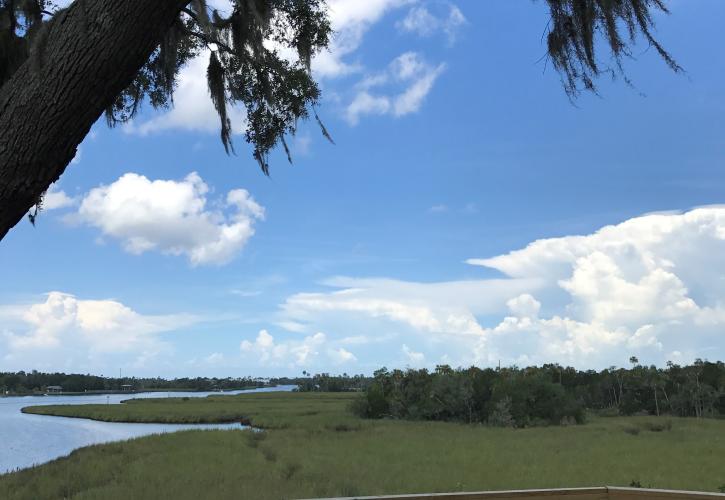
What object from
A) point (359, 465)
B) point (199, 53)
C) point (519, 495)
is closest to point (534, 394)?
point (359, 465)

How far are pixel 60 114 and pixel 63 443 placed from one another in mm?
47756

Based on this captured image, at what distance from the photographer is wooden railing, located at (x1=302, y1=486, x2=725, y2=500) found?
2.71m

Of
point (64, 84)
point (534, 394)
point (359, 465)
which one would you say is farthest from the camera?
point (534, 394)

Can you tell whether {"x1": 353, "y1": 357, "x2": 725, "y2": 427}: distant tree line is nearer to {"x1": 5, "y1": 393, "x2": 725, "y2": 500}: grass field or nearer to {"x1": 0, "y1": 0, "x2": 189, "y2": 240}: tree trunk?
{"x1": 5, "y1": 393, "x2": 725, "y2": 500}: grass field

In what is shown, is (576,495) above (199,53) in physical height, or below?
below

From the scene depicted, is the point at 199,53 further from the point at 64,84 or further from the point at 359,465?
the point at 359,465

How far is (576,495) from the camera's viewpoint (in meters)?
2.89

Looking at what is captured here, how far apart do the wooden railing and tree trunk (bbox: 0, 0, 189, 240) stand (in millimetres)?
2500

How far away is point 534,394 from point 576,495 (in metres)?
50.8

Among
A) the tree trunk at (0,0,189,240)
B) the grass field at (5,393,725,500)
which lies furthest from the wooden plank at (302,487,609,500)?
the grass field at (5,393,725,500)

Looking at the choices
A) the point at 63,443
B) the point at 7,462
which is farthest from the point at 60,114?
the point at 63,443

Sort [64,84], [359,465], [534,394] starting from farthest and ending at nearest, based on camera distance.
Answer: [534,394] < [359,465] < [64,84]

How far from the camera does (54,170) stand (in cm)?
339

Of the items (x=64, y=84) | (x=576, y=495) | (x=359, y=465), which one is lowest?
(x=359, y=465)
